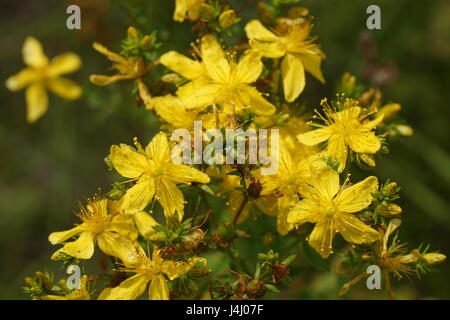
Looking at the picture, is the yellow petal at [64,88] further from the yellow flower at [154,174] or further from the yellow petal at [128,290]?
the yellow petal at [128,290]

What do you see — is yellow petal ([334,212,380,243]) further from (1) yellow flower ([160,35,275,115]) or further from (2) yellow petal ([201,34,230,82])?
(2) yellow petal ([201,34,230,82])

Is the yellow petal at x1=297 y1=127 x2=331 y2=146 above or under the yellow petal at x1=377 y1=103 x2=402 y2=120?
under

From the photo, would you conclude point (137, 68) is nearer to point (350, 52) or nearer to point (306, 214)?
point (306, 214)

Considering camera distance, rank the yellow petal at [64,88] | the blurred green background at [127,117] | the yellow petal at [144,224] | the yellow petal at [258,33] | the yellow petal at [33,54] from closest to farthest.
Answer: the yellow petal at [144,224] < the yellow petal at [258,33] < the blurred green background at [127,117] < the yellow petal at [64,88] < the yellow petal at [33,54]

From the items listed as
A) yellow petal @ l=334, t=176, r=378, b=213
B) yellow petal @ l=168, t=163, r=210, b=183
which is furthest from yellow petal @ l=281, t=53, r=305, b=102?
yellow petal @ l=168, t=163, r=210, b=183

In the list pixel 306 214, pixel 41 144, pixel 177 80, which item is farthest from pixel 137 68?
pixel 41 144

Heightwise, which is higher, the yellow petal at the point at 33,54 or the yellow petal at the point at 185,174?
the yellow petal at the point at 33,54

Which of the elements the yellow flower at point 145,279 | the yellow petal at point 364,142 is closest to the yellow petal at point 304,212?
the yellow petal at point 364,142

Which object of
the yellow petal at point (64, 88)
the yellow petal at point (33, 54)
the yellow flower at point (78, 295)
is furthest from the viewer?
the yellow petal at point (33, 54)
